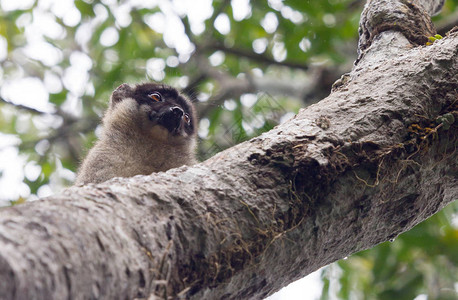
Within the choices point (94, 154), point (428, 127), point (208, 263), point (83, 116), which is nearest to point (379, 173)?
point (428, 127)

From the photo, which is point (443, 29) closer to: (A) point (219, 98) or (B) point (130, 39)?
(A) point (219, 98)

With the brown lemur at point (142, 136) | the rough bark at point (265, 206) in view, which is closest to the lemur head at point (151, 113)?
the brown lemur at point (142, 136)

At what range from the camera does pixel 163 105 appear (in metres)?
5.05

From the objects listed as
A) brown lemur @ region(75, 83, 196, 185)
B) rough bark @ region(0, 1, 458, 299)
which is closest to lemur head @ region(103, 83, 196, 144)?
brown lemur @ region(75, 83, 196, 185)

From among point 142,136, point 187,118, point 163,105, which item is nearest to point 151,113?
point 163,105

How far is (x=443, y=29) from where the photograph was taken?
219 inches

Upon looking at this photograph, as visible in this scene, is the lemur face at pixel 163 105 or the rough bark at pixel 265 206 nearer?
the rough bark at pixel 265 206

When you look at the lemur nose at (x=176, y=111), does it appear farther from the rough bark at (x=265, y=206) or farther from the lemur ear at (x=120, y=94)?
the rough bark at (x=265, y=206)

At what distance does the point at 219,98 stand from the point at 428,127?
4050 mm

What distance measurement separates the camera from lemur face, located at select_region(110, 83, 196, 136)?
4.88 meters

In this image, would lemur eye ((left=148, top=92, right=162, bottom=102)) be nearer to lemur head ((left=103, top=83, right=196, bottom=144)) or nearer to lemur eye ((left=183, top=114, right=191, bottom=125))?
lemur head ((left=103, top=83, right=196, bottom=144))

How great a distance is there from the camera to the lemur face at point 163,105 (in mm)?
4883

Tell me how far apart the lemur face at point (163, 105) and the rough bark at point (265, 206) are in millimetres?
2322

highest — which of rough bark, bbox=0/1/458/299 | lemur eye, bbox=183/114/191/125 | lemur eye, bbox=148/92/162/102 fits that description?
lemur eye, bbox=148/92/162/102
